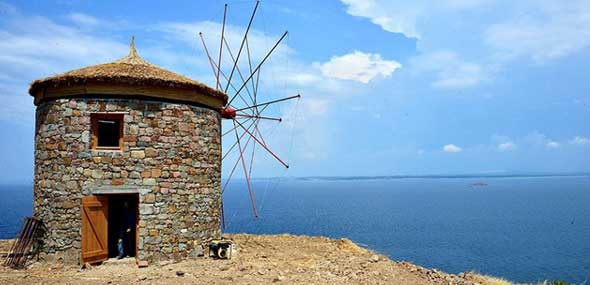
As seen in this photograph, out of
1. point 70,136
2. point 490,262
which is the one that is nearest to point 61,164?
point 70,136

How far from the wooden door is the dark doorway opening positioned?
84 cm

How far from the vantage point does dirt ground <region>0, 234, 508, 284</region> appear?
36.5 feet

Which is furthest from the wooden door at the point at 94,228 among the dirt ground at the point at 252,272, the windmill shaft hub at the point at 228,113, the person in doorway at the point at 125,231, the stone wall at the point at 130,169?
the windmill shaft hub at the point at 228,113

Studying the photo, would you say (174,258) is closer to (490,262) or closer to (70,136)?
(70,136)

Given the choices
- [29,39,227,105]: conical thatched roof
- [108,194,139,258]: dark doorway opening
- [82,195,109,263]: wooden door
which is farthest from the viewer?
[108,194,139,258]: dark doorway opening

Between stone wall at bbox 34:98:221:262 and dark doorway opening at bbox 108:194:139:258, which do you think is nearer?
stone wall at bbox 34:98:221:262

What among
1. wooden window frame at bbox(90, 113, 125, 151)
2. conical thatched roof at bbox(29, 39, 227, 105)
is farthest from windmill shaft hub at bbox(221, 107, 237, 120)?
wooden window frame at bbox(90, 113, 125, 151)

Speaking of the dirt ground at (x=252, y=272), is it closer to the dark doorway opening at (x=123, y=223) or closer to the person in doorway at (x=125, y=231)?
the person in doorway at (x=125, y=231)

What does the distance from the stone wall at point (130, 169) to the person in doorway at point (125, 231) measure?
1182 mm

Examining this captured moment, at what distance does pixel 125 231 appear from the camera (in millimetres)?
13703

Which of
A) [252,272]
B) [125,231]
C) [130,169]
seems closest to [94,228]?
[125,231]

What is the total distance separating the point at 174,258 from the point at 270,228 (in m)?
38.9

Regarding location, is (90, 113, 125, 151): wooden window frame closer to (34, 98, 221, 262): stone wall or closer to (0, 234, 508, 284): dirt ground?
(34, 98, 221, 262): stone wall

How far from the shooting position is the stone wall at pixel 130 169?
1244 centimetres
